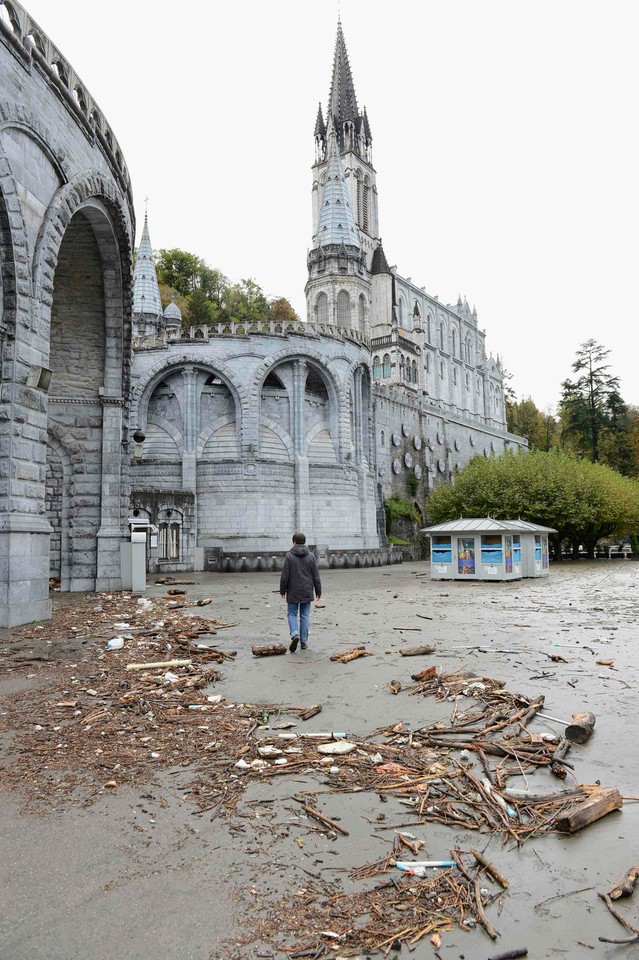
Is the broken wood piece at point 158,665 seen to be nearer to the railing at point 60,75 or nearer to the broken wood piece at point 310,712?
the broken wood piece at point 310,712

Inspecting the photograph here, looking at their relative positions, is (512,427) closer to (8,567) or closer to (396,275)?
(396,275)

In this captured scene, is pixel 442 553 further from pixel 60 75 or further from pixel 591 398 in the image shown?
pixel 591 398

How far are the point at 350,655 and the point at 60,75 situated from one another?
38.9 ft

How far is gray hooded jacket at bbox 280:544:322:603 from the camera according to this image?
8.71m

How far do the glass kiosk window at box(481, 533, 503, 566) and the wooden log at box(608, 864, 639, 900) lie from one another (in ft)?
65.3

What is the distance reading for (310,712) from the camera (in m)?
5.72

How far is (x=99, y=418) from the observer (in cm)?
1628

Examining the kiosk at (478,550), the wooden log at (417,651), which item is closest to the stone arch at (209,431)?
the kiosk at (478,550)

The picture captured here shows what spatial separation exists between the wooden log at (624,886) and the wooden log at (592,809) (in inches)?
16.4

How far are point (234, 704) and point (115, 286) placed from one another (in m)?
12.8

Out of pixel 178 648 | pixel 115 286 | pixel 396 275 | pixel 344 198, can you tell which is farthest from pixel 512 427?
pixel 178 648

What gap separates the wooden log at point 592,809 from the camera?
3518mm

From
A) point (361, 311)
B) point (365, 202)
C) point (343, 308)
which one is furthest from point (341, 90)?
point (361, 311)

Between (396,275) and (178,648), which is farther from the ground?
(396,275)
